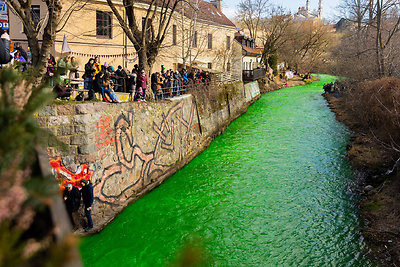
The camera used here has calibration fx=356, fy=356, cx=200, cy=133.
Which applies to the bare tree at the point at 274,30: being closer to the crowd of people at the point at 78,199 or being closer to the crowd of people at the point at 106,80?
the crowd of people at the point at 106,80

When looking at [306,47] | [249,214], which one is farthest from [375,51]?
[306,47]

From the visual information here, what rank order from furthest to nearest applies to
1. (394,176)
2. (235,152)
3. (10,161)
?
(235,152) → (394,176) → (10,161)

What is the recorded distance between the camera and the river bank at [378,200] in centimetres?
1037

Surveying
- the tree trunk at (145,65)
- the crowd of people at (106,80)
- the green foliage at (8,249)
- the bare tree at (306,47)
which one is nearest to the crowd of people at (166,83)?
the crowd of people at (106,80)

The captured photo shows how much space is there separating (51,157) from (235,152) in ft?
41.0

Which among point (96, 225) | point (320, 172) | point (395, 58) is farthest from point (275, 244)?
point (395, 58)

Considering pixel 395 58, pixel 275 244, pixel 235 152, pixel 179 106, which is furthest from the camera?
pixel 395 58

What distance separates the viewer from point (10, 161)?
1.74 metres

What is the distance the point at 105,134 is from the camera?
12.4 metres

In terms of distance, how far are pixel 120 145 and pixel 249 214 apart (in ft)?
17.8

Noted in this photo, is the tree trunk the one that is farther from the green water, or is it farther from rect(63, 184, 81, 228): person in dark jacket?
rect(63, 184, 81, 228): person in dark jacket

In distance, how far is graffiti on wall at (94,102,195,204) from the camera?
501 inches

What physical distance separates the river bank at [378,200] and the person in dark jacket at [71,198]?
8836 millimetres

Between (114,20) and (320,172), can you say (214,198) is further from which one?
(114,20)
